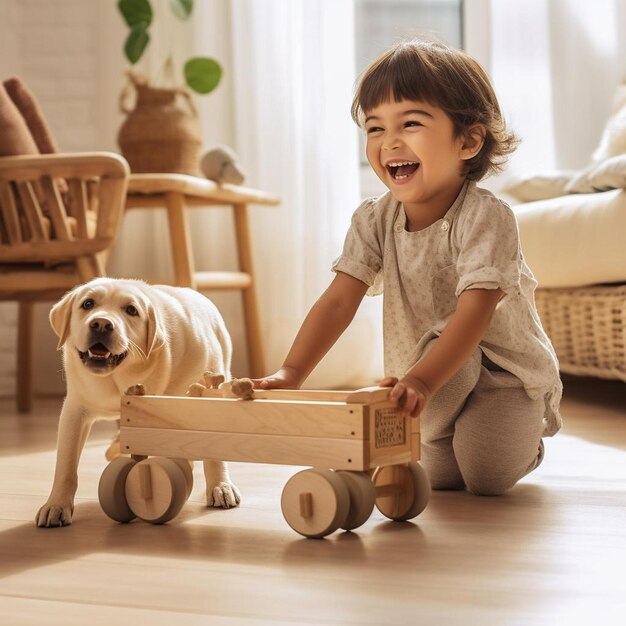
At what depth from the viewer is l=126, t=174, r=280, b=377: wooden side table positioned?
8.21 feet

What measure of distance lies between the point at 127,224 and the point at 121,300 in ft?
6.70

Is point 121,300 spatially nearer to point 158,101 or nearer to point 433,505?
point 433,505

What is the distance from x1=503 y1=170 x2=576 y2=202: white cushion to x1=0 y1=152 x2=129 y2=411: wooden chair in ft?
3.94

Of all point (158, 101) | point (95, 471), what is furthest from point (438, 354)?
point (158, 101)

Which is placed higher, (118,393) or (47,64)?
(47,64)

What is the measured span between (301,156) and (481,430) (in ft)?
6.11

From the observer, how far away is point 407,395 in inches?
45.9

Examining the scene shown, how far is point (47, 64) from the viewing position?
3312 mm

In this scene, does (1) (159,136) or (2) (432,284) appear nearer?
(2) (432,284)

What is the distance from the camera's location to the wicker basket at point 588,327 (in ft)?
7.36

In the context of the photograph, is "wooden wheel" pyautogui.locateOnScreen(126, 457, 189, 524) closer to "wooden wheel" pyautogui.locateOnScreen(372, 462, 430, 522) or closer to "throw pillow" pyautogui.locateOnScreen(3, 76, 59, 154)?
"wooden wheel" pyautogui.locateOnScreen(372, 462, 430, 522)

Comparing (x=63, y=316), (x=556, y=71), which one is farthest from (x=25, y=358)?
(x=556, y=71)

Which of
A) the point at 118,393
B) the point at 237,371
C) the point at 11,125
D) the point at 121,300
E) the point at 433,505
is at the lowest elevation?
the point at 237,371

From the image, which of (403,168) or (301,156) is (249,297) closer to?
(301,156)
